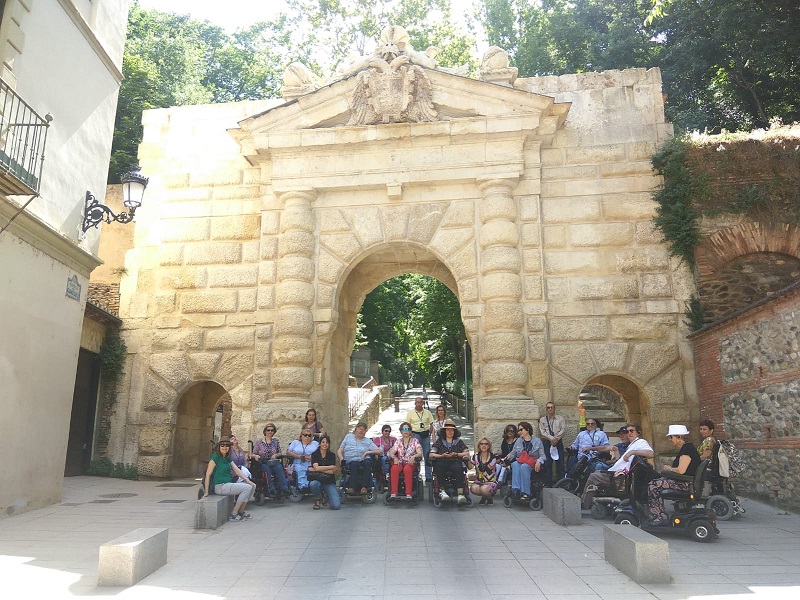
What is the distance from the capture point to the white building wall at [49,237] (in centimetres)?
895

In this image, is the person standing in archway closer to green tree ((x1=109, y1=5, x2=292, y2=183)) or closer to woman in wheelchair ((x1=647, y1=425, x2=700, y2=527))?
woman in wheelchair ((x1=647, y1=425, x2=700, y2=527))

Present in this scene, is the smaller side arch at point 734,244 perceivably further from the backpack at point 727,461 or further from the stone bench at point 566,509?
the stone bench at point 566,509

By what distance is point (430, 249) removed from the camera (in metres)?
13.1

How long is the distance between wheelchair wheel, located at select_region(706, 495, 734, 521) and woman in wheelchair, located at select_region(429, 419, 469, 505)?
3493mm

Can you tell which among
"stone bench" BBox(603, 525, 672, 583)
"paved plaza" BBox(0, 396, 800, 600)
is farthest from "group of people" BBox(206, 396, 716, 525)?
"stone bench" BBox(603, 525, 672, 583)

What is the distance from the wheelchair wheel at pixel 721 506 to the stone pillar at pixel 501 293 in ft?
13.1

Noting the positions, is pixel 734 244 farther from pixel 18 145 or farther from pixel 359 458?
pixel 18 145

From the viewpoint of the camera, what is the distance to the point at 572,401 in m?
12.2

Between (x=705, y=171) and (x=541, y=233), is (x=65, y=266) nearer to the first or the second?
(x=541, y=233)

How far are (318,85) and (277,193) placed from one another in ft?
9.62

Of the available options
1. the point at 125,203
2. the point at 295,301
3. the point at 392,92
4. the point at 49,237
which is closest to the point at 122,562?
the point at 49,237

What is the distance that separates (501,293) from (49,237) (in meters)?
7.89

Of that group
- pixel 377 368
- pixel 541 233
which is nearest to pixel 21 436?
pixel 541 233

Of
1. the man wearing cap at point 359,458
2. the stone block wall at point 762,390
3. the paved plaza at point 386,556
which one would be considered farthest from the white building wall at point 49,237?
the stone block wall at point 762,390
